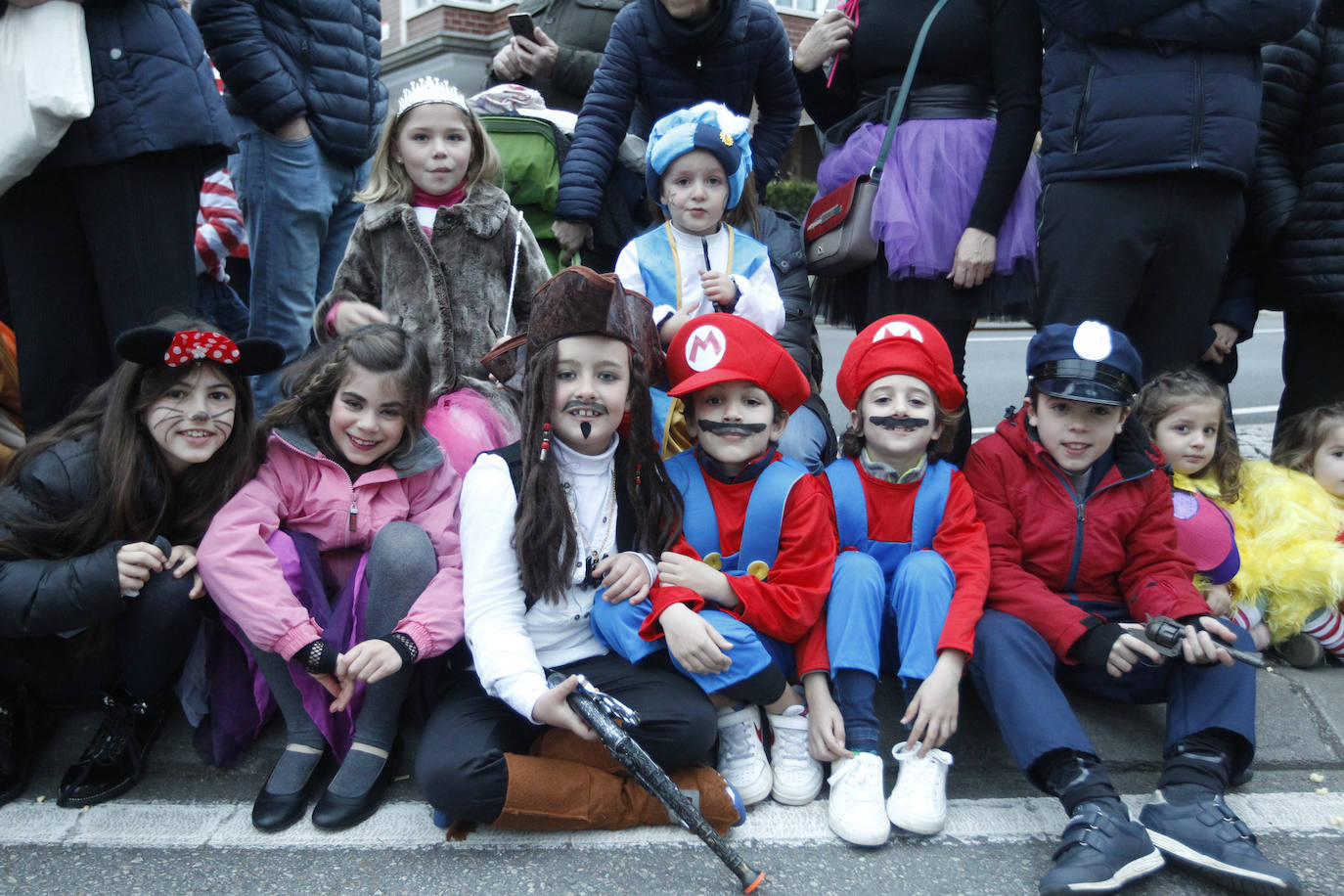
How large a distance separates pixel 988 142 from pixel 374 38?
2.31 metres

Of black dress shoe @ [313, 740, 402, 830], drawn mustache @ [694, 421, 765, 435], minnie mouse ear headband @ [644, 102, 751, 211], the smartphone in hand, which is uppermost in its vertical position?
the smartphone in hand

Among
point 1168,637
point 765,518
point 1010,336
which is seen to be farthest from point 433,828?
point 1010,336

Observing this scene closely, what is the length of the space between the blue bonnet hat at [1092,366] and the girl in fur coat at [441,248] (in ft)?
5.21

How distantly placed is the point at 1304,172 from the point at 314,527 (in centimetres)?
323

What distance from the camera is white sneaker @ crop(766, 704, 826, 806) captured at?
243 centimetres

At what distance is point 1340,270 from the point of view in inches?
125

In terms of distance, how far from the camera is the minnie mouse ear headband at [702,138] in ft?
10.4

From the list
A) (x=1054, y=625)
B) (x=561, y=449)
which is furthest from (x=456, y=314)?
(x=1054, y=625)

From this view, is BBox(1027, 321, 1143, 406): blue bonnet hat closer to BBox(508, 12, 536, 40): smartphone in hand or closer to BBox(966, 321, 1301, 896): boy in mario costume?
BBox(966, 321, 1301, 896): boy in mario costume

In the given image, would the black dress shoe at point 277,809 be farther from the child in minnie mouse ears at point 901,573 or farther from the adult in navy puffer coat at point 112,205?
the adult in navy puffer coat at point 112,205

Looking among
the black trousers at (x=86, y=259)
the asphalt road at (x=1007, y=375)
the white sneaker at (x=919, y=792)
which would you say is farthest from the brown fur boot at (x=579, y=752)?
the asphalt road at (x=1007, y=375)

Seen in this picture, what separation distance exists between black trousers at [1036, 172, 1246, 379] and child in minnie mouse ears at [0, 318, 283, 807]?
2201 millimetres

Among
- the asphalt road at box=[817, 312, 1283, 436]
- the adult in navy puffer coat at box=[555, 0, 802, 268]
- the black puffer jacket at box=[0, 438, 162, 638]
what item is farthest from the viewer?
the asphalt road at box=[817, 312, 1283, 436]

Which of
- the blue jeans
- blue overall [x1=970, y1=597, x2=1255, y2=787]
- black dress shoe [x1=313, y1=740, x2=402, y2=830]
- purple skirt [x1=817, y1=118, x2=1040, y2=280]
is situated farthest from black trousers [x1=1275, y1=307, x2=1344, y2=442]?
the blue jeans
